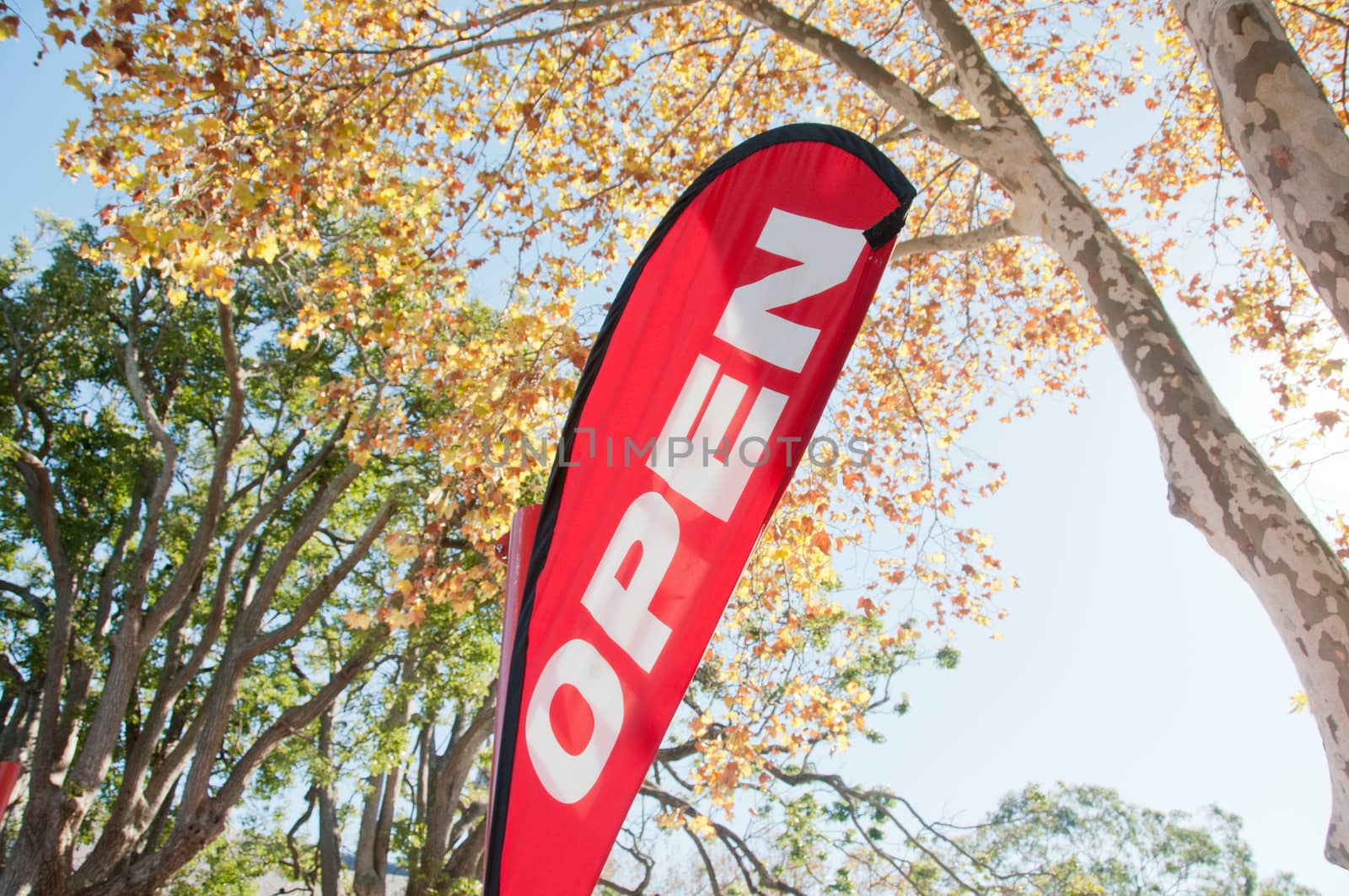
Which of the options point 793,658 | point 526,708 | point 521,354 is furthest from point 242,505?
point 526,708

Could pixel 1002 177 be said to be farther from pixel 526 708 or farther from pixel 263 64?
pixel 263 64

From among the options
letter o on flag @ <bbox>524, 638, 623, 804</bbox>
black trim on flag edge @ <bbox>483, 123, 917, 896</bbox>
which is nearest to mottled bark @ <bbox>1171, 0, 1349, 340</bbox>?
black trim on flag edge @ <bbox>483, 123, 917, 896</bbox>

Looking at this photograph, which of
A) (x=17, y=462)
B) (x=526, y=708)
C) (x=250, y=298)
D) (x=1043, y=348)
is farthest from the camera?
(x=250, y=298)

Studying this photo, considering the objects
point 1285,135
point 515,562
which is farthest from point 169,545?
point 1285,135

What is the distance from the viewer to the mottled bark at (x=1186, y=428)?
2305 mm

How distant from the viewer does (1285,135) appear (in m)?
2.57

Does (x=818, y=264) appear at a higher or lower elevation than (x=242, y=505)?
lower

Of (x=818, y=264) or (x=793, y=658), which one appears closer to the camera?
(x=818, y=264)

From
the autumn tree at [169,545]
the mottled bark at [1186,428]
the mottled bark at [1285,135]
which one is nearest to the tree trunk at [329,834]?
the autumn tree at [169,545]

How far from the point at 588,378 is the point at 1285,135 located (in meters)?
2.32

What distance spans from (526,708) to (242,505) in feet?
43.7

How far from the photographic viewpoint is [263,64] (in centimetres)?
627

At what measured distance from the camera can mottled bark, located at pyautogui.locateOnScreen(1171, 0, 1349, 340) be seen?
242 centimetres

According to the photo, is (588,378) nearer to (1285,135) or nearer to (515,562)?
(515,562)
